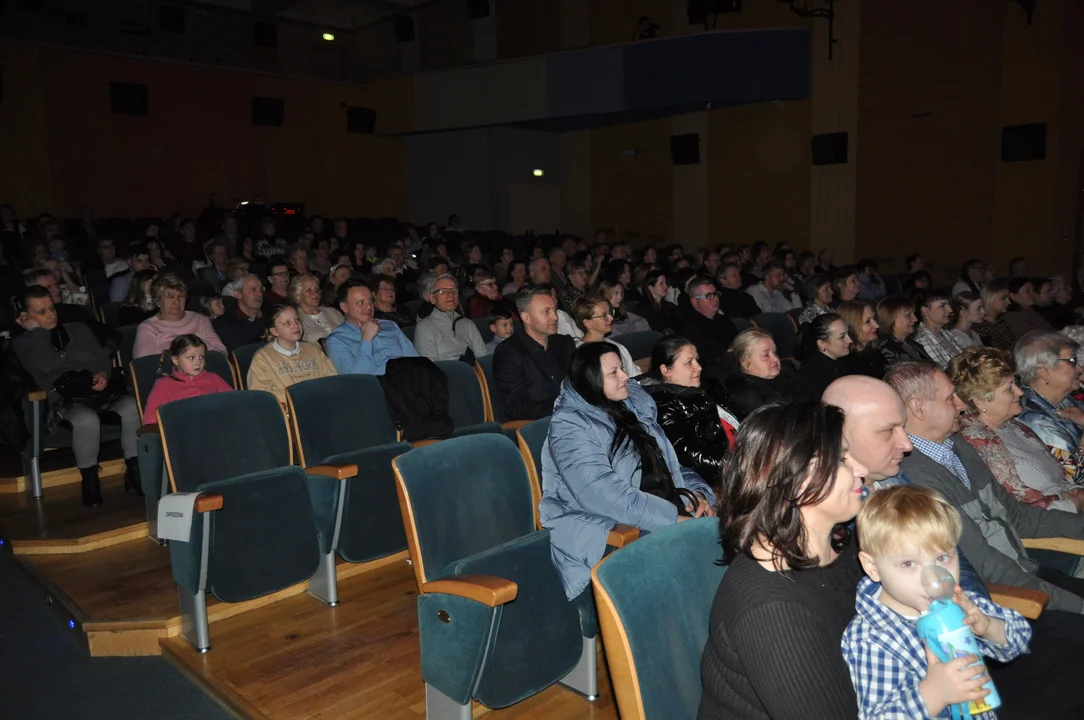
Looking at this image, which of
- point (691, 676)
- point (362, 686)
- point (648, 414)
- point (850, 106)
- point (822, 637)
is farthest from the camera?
point (850, 106)

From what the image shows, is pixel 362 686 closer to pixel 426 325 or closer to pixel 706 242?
pixel 426 325

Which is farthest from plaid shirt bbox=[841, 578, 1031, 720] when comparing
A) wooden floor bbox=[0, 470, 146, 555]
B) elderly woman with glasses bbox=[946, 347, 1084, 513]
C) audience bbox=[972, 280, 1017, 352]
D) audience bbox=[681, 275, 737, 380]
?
audience bbox=[972, 280, 1017, 352]

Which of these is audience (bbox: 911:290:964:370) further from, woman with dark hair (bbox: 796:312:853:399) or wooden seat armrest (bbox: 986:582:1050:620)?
wooden seat armrest (bbox: 986:582:1050:620)

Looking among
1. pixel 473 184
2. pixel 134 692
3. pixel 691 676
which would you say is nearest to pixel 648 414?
pixel 691 676

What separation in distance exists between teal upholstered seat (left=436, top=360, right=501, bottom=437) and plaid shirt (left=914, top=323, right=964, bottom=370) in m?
2.63

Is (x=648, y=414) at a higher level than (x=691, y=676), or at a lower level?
higher

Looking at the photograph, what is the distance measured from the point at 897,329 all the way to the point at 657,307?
1.57 metres

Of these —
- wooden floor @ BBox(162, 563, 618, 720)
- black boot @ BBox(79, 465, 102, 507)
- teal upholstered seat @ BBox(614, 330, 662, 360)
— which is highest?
teal upholstered seat @ BBox(614, 330, 662, 360)

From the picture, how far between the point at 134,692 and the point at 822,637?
2.09m

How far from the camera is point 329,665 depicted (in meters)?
2.39

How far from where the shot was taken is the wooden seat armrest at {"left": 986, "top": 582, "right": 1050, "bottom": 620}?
1.74 metres

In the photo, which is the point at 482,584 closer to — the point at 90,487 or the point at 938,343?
the point at 90,487

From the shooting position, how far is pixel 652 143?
12227mm

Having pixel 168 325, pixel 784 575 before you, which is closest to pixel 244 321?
pixel 168 325
